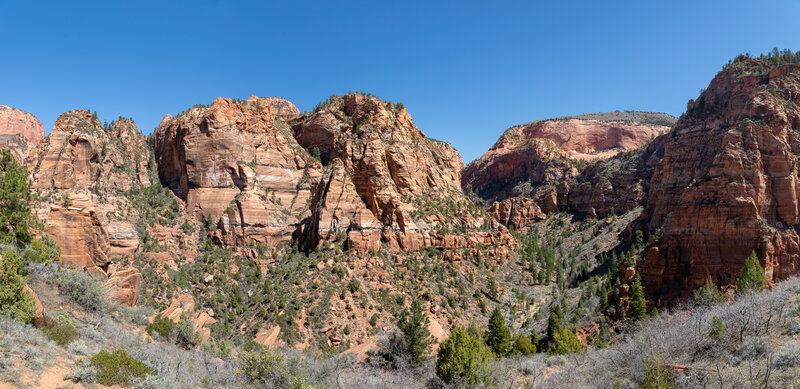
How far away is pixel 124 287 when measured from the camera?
→ 25.9 meters

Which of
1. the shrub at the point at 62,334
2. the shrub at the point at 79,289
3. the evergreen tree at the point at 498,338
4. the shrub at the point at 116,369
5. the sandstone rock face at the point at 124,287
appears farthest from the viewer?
the evergreen tree at the point at 498,338

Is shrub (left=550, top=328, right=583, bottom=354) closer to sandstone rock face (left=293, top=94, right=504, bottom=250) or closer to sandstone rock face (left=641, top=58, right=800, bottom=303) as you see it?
sandstone rock face (left=641, top=58, right=800, bottom=303)

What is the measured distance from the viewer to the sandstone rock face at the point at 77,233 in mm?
26562

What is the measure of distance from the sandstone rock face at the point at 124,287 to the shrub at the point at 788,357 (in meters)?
33.7

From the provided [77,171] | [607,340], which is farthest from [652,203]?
[77,171]

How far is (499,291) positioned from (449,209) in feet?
51.9

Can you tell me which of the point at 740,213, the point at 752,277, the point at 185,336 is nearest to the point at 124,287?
the point at 185,336

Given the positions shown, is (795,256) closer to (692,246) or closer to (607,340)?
(692,246)

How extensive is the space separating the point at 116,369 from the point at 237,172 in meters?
48.1

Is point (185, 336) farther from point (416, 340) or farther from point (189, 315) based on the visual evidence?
point (416, 340)

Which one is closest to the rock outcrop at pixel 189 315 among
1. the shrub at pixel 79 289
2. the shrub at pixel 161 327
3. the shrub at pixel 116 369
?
the shrub at pixel 161 327

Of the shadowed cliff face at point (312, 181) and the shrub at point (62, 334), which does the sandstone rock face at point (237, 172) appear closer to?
the shadowed cliff face at point (312, 181)

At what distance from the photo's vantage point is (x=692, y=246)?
145ft

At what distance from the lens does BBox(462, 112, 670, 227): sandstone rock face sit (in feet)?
342
